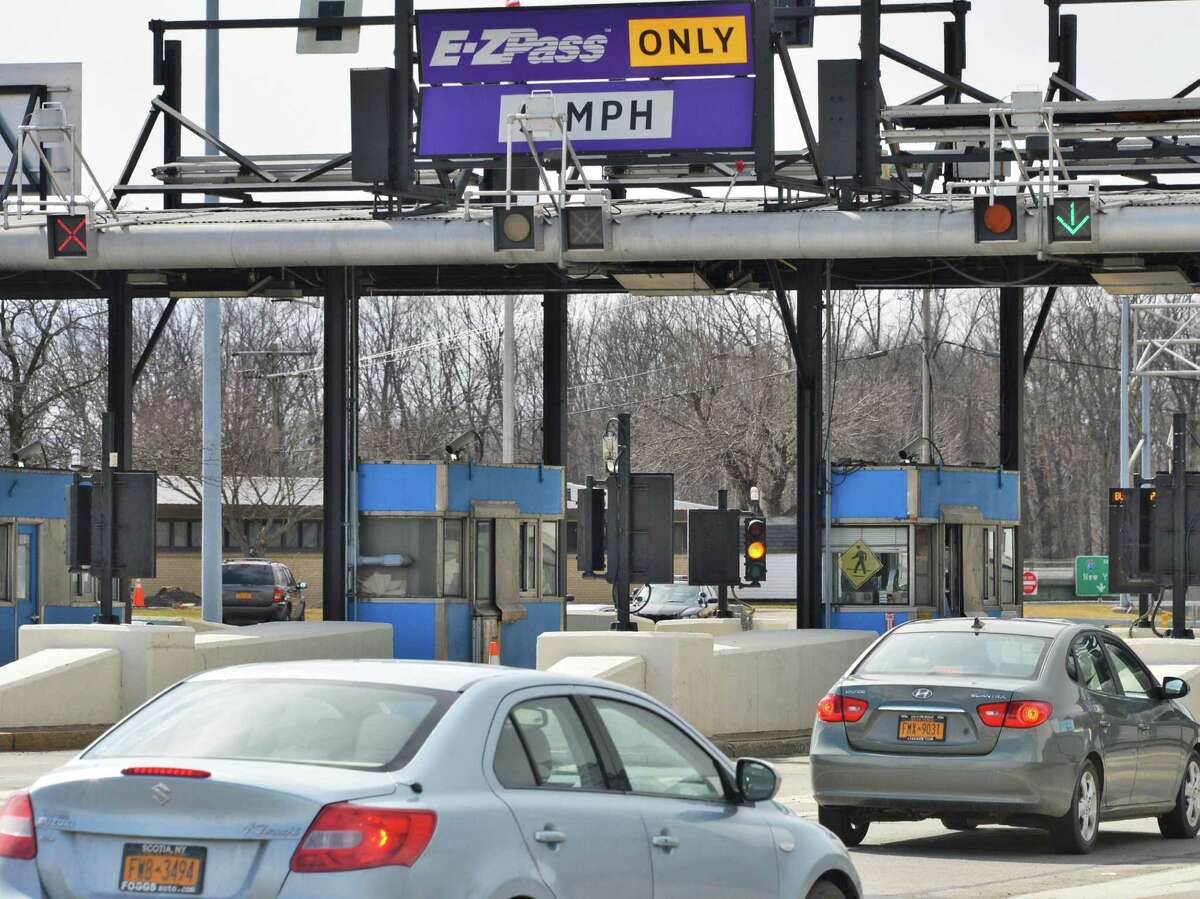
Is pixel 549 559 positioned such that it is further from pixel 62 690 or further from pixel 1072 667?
pixel 1072 667

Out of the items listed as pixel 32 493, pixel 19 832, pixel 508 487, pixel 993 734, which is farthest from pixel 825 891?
pixel 32 493

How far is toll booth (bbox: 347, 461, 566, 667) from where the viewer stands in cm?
2772

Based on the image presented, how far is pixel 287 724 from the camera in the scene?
691cm

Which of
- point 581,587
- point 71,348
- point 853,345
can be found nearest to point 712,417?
point 581,587

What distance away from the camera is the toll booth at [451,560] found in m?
27.7

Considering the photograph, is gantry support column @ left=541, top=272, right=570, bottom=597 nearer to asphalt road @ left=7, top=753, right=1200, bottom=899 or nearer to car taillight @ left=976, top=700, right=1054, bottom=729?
asphalt road @ left=7, top=753, right=1200, bottom=899

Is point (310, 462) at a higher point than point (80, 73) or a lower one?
lower

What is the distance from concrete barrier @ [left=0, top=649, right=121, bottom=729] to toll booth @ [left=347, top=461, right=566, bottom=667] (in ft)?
19.0

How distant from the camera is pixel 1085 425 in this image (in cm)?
8900

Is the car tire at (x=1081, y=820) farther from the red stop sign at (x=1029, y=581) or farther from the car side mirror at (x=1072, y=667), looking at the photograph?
the red stop sign at (x=1029, y=581)

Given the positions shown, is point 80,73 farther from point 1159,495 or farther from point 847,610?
point 1159,495

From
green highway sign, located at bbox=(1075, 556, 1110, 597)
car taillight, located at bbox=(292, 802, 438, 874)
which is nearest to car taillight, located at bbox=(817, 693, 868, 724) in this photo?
car taillight, located at bbox=(292, 802, 438, 874)

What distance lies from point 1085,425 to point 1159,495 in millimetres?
67617

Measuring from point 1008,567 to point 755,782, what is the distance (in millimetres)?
23255
